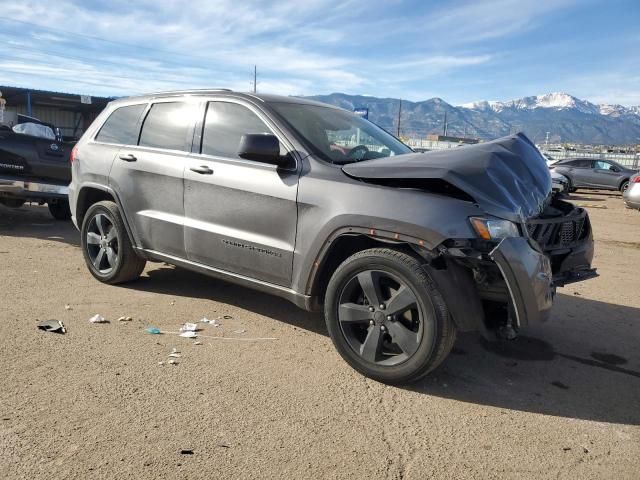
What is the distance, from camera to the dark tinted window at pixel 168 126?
182 inches

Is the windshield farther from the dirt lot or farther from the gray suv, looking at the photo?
the dirt lot

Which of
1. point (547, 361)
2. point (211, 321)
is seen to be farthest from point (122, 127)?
point (547, 361)

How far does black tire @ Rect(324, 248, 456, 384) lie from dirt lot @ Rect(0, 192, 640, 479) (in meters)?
0.16

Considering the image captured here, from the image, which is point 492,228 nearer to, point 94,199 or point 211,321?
point 211,321

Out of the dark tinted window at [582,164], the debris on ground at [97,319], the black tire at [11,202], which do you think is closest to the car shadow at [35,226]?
the black tire at [11,202]

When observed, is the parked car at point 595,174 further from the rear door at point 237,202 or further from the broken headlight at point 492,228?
the broken headlight at point 492,228

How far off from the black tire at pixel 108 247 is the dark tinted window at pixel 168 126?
774 mm

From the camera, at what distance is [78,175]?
5461 mm

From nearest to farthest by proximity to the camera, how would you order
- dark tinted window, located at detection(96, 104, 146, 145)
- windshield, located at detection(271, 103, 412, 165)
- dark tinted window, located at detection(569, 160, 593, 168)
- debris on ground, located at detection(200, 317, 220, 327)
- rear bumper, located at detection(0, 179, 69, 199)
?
windshield, located at detection(271, 103, 412, 165) < debris on ground, located at detection(200, 317, 220, 327) < dark tinted window, located at detection(96, 104, 146, 145) < rear bumper, located at detection(0, 179, 69, 199) < dark tinted window, located at detection(569, 160, 593, 168)

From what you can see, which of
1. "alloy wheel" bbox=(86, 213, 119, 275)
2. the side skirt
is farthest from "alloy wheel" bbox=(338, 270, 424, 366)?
"alloy wheel" bbox=(86, 213, 119, 275)

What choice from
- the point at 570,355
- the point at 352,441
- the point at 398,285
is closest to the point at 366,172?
the point at 398,285

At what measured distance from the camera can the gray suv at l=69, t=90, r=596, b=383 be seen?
10.4 feet

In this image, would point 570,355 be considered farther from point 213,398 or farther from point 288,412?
point 213,398

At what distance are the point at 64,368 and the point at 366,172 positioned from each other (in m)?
2.30
